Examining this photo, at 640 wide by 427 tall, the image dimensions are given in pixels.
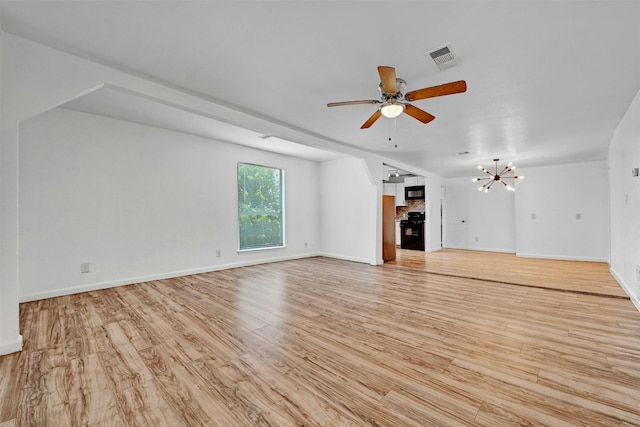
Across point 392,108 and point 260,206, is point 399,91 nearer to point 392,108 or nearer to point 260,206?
point 392,108

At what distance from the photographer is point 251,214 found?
6.23 m

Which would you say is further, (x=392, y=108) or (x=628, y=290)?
(x=628, y=290)

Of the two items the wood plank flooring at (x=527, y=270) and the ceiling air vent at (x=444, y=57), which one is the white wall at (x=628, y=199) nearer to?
the wood plank flooring at (x=527, y=270)

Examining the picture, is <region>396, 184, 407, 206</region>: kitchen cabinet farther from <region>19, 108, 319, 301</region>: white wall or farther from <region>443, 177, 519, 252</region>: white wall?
<region>19, 108, 319, 301</region>: white wall

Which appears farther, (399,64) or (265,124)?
(265,124)

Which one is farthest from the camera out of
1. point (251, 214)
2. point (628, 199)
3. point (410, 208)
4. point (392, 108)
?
point (410, 208)

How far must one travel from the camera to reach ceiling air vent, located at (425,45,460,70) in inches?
88.6

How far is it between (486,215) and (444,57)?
789 cm

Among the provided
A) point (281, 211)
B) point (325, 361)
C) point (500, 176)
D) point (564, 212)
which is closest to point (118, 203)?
point (281, 211)

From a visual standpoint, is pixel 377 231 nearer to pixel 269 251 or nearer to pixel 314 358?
pixel 269 251

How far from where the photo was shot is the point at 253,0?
70.3 inches

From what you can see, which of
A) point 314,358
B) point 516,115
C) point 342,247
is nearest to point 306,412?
point 314,358

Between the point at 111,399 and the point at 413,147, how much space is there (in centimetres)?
563

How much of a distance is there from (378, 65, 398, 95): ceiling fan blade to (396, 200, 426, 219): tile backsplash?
7.70 metres
